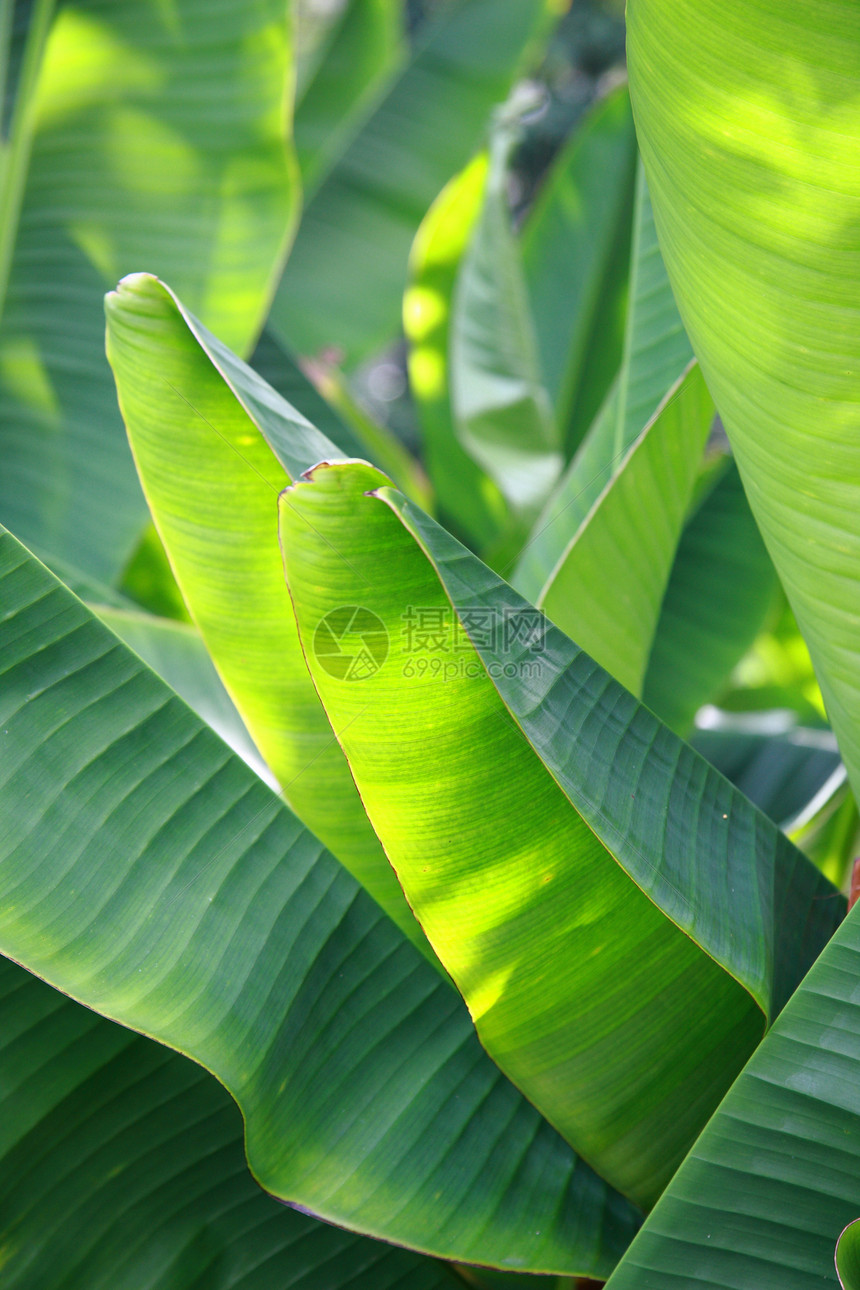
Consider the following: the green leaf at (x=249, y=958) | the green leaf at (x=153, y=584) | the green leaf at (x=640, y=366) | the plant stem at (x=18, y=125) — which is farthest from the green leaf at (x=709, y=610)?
the plant stem at (x=18, y=125)

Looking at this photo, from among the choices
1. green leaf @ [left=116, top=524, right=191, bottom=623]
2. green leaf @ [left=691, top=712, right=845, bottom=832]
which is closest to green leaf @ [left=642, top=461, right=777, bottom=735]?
green leaf @ [left=691, top=712, right=845, bottom=832]

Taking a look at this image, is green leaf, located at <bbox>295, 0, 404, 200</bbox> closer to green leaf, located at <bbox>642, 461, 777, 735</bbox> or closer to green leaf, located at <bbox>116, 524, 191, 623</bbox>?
green leaf, located at <bbox>116, 524, 191, 623</bbox>

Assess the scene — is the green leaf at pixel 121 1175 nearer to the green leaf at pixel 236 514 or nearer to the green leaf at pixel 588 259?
the green leaf at pixel 236 514

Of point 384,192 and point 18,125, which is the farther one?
point 384,192

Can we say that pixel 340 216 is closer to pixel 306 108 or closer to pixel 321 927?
pixel 306 108

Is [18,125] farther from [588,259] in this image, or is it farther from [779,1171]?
[779,1171]

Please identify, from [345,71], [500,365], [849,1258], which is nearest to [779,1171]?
[849,1258]

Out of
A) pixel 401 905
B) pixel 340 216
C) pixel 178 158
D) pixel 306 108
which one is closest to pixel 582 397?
pixel 340 216
